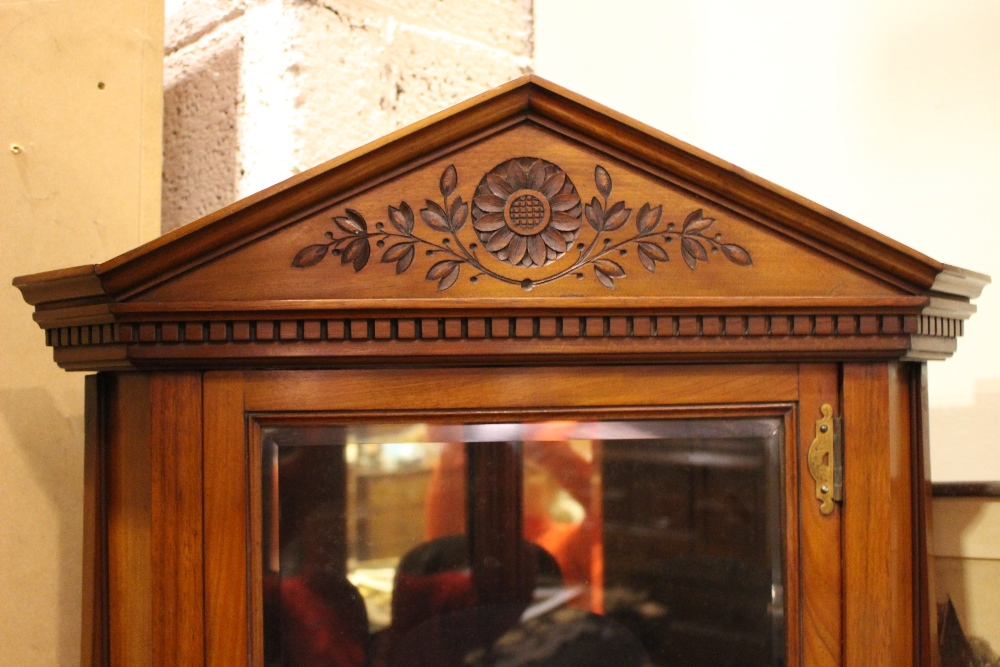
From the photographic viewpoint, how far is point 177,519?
2.09 feet

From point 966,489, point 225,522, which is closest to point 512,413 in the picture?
point 225,522

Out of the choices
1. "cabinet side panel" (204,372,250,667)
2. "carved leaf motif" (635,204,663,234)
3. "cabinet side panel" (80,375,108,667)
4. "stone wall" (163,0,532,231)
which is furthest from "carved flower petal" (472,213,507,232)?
"stone wall" (163,0,532,231)

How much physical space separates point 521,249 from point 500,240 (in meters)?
0.02

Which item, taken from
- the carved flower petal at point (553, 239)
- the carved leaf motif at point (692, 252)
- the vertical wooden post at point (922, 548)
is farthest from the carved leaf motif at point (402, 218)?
the vertical wooden post at point (922, 548)

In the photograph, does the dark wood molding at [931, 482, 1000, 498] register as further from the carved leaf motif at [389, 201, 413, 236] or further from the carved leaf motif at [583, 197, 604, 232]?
the carved leaf motif at [389, 201, 413, 236]

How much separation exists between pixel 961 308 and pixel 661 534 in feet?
1.04

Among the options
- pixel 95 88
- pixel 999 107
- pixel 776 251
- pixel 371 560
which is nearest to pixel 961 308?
Answer: pixel 776 251

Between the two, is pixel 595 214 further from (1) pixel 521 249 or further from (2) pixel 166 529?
(2) pixel 166 529

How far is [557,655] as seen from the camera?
2.22ft

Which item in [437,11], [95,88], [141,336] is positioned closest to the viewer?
[141,336]

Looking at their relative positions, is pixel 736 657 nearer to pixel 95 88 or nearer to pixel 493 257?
pixel 493 257

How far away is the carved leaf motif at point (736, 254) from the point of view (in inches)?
25.6

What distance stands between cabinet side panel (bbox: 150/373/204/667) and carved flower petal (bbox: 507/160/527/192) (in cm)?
28

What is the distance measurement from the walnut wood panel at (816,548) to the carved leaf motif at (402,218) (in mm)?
331
